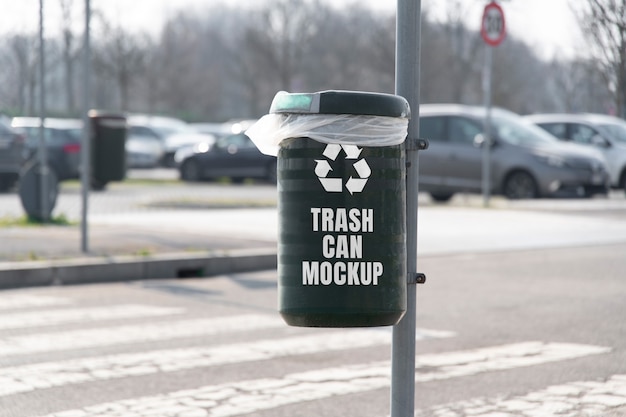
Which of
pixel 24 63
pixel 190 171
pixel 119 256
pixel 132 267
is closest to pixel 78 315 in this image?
pixel 132 267

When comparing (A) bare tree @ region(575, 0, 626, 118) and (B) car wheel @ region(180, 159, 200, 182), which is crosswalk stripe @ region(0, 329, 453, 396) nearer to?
(A) bare tree @ region(575, 0, 626, 118)

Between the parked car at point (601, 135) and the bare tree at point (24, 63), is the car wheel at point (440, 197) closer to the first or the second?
the parked car at point (601, 135)

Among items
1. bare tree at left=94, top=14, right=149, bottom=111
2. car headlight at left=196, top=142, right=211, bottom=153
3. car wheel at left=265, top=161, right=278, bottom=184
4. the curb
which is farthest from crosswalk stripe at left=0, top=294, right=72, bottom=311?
bare tree at left=94, top=14, right=149, bottom=111

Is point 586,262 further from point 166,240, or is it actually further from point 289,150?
point 289,150

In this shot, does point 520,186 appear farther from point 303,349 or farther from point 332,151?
point 332,151

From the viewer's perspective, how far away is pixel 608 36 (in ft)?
38.7

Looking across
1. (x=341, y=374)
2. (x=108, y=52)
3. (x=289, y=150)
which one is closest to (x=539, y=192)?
(x=341, y=374)

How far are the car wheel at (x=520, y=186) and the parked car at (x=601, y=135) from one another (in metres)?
3.41

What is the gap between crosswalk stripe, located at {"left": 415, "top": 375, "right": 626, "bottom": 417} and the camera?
18.4ft

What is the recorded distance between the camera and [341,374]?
657 centimetres

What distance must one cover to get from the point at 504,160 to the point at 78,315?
1301 centimetres

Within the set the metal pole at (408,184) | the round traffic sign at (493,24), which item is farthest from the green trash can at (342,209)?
the round traffic sign at (493,24)

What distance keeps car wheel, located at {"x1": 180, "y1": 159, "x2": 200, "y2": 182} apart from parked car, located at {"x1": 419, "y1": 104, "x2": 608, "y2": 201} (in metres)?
9.36

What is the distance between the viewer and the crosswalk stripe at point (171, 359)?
638cm
